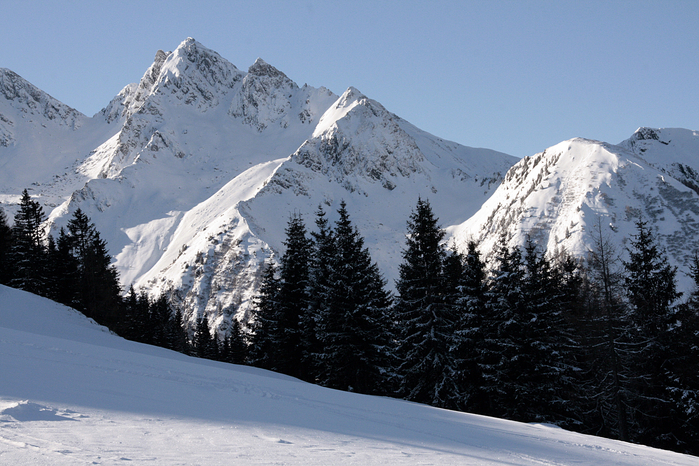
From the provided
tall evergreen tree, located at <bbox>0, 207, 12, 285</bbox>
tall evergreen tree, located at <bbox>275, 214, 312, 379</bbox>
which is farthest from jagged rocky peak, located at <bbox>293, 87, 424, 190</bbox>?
tall evergreen tree, located at <bbox>275, 214, 312, 379</bbox>

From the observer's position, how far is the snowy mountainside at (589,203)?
85.8 metres

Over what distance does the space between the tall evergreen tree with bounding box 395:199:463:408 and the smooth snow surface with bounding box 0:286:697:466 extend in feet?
31.1

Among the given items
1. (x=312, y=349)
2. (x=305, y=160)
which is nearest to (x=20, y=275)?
(x=312, y=349)

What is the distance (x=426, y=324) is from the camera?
23.2 m

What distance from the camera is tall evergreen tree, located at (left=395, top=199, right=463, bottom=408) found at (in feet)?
75.6

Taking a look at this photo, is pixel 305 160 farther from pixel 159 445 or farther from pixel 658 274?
pixel 159 445

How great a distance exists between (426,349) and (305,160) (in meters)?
155

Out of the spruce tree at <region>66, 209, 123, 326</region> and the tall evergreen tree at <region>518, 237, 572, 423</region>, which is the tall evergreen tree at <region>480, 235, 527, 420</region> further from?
the spruce tree at <region>66, 209, 123, 326</region>

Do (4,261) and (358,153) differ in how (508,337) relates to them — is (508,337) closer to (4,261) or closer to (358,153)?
(4,261)

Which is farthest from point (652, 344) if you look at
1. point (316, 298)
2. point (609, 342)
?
point (316, 298)

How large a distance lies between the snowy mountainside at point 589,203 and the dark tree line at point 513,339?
190ft

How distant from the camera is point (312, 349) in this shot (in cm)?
2797

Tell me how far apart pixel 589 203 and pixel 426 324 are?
85.6 metres

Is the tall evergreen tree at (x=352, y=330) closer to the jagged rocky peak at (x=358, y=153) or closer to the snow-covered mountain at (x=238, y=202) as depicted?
the snow-covered mountain at (x=238, y=202)
